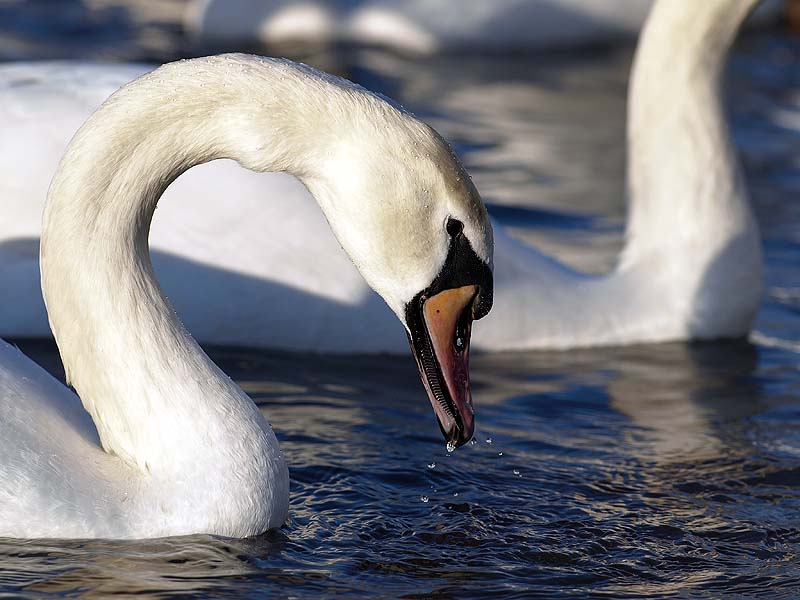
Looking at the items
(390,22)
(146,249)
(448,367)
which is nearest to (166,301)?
(146,249)

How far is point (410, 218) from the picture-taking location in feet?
15.9

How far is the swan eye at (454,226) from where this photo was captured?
4875 mm

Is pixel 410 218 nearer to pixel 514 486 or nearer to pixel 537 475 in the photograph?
pixel 514 486

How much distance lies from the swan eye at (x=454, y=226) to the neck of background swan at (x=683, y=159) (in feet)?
10.6

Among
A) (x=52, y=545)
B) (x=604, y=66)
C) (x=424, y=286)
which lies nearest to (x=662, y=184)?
(x=424, y=286)

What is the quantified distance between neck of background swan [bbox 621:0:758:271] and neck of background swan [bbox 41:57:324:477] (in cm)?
319

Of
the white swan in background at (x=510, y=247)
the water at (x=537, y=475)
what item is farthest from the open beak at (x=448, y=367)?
the white swan in background at (x=510, y=247)

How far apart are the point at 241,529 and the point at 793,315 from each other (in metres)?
3.91

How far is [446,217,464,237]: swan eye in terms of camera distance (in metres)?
4.88

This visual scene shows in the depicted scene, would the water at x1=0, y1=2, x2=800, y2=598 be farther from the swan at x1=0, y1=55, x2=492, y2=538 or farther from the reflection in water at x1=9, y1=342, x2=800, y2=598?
the swan at x1=0, y1=55, x2=492, y2=538

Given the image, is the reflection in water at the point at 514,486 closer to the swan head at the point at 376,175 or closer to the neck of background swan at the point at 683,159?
the neck of background swan at the point at 683,159

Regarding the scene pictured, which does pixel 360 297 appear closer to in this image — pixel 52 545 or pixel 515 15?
pixel 52 545

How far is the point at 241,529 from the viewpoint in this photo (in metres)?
5.21

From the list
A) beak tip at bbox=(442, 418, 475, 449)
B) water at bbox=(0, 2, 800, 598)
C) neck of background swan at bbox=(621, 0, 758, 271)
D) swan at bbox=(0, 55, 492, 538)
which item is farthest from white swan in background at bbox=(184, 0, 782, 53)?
beak tip at bbox=(442, 418, 475, 449)
